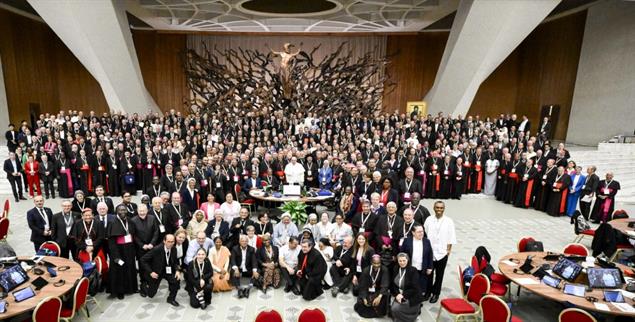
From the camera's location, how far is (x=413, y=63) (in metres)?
27.7

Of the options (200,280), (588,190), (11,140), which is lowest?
(200,280)

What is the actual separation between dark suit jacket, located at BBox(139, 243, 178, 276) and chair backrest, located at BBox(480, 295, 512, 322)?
444 cm

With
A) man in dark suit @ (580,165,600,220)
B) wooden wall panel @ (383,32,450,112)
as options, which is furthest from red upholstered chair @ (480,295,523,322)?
wooden wall panel @ (383,32,450,112)

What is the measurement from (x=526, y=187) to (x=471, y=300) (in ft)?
25.4

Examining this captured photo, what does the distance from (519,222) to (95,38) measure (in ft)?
58.4

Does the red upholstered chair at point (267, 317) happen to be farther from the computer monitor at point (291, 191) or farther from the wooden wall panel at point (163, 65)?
the wooden wall panel at point (163, 65)

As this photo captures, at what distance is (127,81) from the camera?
18688mm

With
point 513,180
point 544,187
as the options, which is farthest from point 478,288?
point 513,180

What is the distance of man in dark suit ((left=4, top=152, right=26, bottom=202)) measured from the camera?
35.8ft

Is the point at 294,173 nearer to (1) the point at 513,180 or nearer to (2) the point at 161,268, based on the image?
(2) the point at 161,268

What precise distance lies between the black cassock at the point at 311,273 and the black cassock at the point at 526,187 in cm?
832

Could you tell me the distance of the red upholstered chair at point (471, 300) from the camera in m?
4.87

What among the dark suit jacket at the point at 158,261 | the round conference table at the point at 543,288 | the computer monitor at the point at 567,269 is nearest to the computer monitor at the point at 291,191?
the dark suit jacket at the point at 158,261

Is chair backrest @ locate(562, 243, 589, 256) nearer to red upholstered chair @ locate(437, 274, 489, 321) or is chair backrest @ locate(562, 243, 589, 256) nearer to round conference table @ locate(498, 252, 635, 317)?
round conference table @ locate(498, 252, 635, 317)
